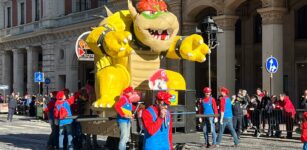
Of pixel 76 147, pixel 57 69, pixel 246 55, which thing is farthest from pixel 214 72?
pixel 76 147

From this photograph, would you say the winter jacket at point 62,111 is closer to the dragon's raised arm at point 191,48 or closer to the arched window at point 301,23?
the dragon's raised arm at point 191,48

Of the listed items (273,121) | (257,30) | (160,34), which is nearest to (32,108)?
(257,30)

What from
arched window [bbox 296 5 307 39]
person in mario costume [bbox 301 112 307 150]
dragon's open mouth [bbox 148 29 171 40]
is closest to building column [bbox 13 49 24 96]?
arched window [bbox 296 5 307 39]

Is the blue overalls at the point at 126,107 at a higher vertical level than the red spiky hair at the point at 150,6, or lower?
lower

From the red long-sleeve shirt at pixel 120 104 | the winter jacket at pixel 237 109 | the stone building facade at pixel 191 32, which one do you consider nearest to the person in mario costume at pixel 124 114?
the red long-sleeve shirt at pixel 120 104

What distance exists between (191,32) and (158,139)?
73.7 feet

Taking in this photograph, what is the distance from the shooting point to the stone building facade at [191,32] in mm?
27920

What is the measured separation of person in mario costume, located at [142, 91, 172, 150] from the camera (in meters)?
9.27

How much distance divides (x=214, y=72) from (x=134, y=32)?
67.4 ft

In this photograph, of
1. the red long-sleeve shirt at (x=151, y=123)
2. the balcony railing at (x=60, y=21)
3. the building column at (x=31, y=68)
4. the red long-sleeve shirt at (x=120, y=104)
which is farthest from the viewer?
the building column at (x=31, y=68)

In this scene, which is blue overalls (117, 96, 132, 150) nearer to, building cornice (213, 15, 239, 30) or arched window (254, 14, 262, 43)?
building cornice (213, 15, 239, 30)

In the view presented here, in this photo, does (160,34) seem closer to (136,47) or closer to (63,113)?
(136,47)

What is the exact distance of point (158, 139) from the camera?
30.6 feet

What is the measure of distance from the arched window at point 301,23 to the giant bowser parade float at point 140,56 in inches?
638
